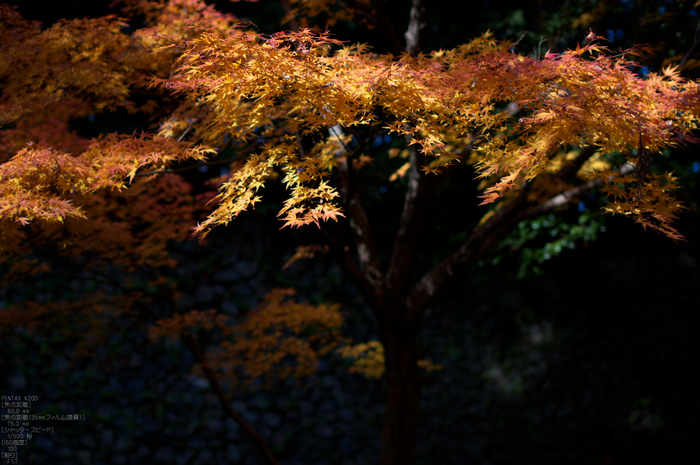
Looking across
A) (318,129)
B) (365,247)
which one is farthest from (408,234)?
(318,129)

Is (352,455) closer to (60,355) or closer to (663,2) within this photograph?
(60,355)

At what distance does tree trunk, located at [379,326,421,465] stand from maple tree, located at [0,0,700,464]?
13 millimetres

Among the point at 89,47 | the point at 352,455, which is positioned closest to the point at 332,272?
the point at 352,455

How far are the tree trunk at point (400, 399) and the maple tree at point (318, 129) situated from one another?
13 millimetres

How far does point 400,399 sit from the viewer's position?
3184 mm

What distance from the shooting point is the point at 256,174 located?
76.9 inches

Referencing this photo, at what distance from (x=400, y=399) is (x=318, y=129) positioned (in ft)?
7.34

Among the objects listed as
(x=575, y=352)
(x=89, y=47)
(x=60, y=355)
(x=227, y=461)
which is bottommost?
(x=227, y=461)

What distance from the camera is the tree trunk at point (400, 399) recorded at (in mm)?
3176

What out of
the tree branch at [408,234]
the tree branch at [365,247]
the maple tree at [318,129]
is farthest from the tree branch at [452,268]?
the tree branch at [365,247]

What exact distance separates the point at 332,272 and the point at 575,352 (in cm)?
390

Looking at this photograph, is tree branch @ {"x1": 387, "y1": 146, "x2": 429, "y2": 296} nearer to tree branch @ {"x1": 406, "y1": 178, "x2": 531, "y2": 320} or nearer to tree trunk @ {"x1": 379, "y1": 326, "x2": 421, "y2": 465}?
tree branch @ {"x1": 406, "y1": 178, "x2": 531, "y2": 320}

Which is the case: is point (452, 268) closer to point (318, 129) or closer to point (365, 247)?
point (365, 247)

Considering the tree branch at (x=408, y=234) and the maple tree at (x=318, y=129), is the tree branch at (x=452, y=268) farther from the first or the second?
the tree branch at (x=408, y=234)
